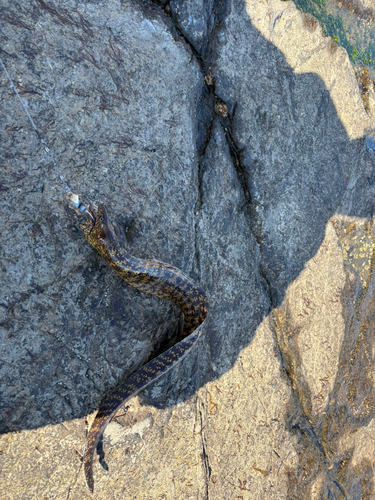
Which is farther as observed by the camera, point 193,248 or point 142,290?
point 193,248

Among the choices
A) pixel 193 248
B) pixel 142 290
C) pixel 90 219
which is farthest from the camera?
pixel 193 248

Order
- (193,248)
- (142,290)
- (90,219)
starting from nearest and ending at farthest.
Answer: (90,219) < (142,290) < (193,248)

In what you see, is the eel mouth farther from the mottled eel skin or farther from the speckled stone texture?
the speckled stone texture

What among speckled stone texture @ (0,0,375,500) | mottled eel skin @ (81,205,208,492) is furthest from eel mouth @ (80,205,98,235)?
speckled stone texture @ (0,0,375,500)

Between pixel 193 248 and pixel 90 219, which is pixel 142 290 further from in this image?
pixel 90 219

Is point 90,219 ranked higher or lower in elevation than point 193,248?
higher

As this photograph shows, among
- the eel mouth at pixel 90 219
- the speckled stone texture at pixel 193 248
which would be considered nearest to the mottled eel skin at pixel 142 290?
the eel mouth at pixel 90 219

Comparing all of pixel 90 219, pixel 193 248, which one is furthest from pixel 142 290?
pixel 90 219
